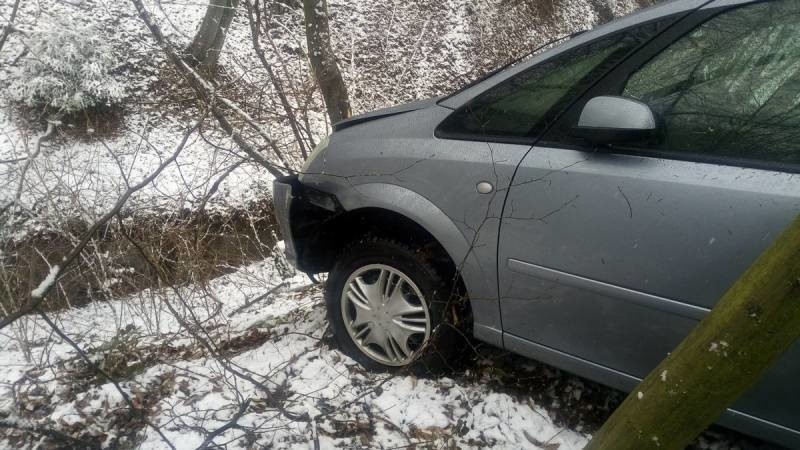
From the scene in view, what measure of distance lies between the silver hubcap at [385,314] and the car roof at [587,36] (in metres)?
0.86

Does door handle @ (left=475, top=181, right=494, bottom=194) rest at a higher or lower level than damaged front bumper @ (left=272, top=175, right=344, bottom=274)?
higher

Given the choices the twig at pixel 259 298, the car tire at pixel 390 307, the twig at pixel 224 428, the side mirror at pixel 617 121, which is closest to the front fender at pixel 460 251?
the car tire at pixel 390 307

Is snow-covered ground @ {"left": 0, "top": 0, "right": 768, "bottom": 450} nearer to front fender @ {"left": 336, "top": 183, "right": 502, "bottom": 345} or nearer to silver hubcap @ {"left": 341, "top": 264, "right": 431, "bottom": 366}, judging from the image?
silver hubcap @ {"left": 341, "top": 264, "right": 431, "bottom": 366}

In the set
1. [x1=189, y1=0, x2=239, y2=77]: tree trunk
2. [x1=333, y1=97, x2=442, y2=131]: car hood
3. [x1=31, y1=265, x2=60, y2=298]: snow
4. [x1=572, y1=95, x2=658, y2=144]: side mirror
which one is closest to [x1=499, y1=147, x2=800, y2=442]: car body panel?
[x1=572, y1=95, x2=658, y2=144]: side mirror

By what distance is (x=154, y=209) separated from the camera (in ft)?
16.3

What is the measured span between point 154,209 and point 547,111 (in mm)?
4262

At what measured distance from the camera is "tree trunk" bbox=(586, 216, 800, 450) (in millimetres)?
1068

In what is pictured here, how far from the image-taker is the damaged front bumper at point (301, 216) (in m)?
2.60

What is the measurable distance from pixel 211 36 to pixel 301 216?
4.67 metres

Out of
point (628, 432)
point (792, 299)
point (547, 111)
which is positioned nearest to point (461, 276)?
point (547, 111)

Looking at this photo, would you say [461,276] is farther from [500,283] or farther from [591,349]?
[591,349]

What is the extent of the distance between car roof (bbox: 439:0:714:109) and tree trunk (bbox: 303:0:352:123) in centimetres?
280

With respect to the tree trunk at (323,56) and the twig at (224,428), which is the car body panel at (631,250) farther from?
the tree trunk at (323,56)

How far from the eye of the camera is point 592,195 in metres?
1.77
